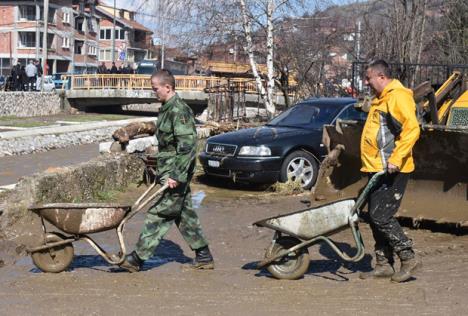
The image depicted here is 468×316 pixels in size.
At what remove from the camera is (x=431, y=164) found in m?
8.73

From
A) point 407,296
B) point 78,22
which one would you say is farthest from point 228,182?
point 78,22

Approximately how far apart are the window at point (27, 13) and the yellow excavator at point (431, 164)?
6566 centimetres

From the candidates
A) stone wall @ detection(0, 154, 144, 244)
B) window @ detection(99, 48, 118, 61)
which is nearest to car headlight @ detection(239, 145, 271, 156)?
stone wall @ detection(0, 154, 144, 244)

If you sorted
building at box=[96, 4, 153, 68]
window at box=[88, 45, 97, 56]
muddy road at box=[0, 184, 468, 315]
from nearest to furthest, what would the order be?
muddy road at box=[0, 184, 468, 315] < window at box=[88, 45, 97, 56] < building at box=[96, 4, 153, 68]

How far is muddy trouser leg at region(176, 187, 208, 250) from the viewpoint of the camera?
6.72m

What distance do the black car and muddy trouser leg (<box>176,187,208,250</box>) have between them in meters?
4.97

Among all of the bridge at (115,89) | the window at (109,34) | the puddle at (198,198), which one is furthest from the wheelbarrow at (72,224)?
the window at (109,34)

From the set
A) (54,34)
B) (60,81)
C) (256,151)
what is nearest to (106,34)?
(54,34)

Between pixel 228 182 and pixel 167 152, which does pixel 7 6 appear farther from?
pixel 167 152

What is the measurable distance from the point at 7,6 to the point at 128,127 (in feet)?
207

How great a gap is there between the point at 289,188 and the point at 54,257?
5.53 meters

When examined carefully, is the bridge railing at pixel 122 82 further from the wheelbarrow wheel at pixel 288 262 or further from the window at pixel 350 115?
the wheelbarrow wheel at pixel 288 262

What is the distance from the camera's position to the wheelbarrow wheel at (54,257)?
254 inches

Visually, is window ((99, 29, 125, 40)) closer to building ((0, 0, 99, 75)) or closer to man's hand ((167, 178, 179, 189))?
building ((0, 0, 99, 75))
